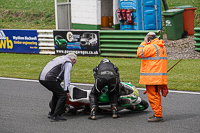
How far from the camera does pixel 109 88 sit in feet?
26.1

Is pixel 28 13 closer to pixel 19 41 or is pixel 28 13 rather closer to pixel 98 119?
pixel 19 41

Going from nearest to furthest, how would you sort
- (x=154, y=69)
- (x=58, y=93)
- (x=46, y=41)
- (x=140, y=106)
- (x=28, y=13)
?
(x=154, y=69)
(x=58, y=93)
(x=140, y=106)
(x=46, y=41)
(x=28, y=13)

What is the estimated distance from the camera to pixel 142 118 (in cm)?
814

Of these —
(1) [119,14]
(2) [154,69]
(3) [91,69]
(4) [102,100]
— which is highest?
(1) [119,14]

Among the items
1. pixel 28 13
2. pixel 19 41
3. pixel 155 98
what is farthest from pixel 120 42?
pixel 28 13

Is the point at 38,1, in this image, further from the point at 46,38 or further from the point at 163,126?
the point at 163,126

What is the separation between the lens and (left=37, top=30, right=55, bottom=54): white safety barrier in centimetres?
1815

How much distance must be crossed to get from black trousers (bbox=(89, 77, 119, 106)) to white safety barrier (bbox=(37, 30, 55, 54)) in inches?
410

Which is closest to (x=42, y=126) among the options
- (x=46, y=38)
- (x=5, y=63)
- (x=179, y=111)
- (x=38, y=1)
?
(x=179, y=111)

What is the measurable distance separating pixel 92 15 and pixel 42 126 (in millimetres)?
14688

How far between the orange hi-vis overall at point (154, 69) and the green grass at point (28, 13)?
78.5 ft

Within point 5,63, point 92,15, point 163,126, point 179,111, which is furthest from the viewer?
point 92,15

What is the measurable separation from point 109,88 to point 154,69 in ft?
3.46

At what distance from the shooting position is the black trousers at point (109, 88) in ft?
25.9
